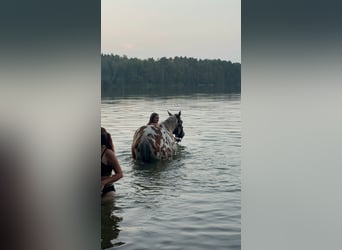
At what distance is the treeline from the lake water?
0.42 feet

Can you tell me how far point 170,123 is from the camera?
13.3 ft

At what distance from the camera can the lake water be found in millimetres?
3205

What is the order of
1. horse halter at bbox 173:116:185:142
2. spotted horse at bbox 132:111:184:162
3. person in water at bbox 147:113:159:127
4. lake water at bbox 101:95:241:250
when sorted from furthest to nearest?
horse halter at bbox 173:116:185:142 → person in water at bbox 147:113:159:127 → spotted horse at bbox 132:111:184:162 → lake water at bbox 101:95:241:250

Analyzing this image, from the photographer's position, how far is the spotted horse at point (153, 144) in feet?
12.3

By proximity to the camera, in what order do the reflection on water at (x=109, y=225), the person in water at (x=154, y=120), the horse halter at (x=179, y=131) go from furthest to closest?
the horse halter at (x=179, y=131) → the person in water at (x=154, y=120) → the reflection on water at (x=109, y=225)

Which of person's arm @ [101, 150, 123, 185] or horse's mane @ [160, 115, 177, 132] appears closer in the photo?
person's arm @ [101, 150, 123, 185]

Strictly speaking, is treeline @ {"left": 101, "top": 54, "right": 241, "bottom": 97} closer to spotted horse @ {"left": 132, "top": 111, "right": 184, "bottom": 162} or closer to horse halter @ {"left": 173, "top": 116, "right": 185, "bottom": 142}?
horse halter @ {"left": 173, "top": 116, "right": 185, "bottom": 142}

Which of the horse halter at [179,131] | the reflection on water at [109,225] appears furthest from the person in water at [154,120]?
the reflection on water at [109,225]

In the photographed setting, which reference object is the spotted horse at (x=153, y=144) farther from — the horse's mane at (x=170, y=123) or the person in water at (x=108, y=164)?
the person in water at (x=108, y=164)

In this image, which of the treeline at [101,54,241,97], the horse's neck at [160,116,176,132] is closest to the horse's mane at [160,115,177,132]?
the horse's neck at [160,116,176,132]

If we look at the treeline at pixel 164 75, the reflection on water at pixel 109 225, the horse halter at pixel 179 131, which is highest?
the treeline at pixel 164 75

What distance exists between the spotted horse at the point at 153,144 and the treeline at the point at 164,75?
1.49ft

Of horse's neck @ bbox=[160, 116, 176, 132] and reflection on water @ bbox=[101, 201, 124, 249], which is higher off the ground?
horse's neck @ bbox=[160, 116, 176, 132]
